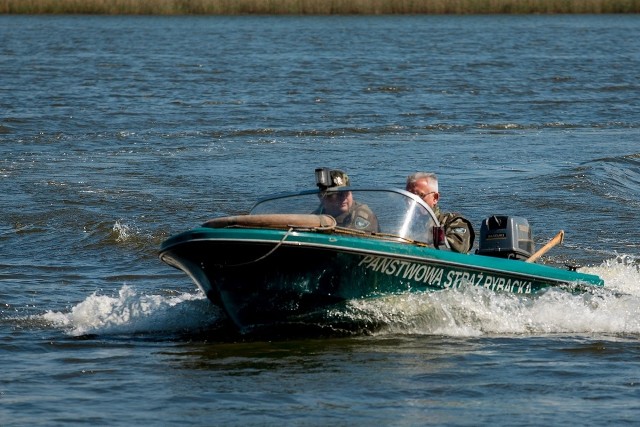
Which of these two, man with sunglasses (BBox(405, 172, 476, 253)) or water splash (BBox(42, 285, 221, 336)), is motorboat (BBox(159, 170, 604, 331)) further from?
water splash (BBox(42, 285, 221, 336))

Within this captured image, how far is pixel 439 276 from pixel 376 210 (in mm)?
674

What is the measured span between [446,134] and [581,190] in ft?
20.4

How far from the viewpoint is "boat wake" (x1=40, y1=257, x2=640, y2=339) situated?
9.83 metres

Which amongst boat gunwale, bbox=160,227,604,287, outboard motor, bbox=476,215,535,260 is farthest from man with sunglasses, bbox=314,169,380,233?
outboard motor, bbox=476,215,535,260

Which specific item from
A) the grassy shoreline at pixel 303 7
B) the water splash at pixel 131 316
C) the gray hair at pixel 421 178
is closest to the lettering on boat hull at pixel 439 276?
the gray hair at pixel 421 178

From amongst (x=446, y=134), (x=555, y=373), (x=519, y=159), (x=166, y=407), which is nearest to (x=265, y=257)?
(x=166, y=407)

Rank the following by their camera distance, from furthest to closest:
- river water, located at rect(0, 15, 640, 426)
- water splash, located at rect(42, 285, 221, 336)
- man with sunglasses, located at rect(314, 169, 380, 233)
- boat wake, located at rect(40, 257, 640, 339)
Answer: water splash, located at rect(42, 285, 221, 336) < boat wake, located at rect(40, 257, 640, 339) < man with sunglasses, located at rect(314, 169, 380, 233) < river water, located at rect(0, 15, 640, 426)

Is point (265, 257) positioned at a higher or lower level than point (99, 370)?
higher

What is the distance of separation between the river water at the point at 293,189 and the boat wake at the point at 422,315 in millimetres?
18

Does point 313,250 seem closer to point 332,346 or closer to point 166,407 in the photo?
point 332,346

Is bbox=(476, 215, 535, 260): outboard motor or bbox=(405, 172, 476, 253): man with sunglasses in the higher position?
bbox=(405, 172, 476, 253): man with sunglasses

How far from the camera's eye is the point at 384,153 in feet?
68.1

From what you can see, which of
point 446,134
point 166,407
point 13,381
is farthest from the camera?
point 446,134

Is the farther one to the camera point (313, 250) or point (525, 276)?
point (525, 276)
